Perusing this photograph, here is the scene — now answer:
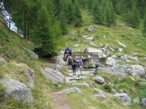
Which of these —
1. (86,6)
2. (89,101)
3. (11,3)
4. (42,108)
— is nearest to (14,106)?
(42,108)

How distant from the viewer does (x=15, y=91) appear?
874 cm

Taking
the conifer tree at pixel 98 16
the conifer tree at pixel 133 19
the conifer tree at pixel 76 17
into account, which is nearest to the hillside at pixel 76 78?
the conifer tree at pixel 76 17

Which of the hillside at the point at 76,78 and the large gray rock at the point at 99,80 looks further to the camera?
the large gray rock at the point at 99,80

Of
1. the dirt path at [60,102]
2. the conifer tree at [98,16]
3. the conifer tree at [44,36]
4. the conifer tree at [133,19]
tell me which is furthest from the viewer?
the conifer tree at [133,19]

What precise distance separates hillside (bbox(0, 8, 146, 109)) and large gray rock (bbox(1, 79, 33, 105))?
15 cm

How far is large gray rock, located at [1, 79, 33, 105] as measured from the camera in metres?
8.55

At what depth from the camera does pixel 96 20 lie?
254 ft

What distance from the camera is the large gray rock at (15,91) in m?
8.55

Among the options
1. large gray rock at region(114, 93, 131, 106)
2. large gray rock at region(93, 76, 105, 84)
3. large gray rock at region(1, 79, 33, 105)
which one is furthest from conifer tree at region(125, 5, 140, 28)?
large gray rock at region(1, 79, 33, 105)

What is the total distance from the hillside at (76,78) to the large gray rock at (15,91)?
147mm

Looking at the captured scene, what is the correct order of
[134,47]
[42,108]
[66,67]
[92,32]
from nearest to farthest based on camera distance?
[42,108]
[66,67]
[134,47]
[92,32]

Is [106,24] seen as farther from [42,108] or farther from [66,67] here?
[42,108]

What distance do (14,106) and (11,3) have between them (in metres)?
20.7

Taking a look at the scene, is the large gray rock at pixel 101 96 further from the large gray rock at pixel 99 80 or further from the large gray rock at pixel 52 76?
the large gray rock at pixel 99 80
